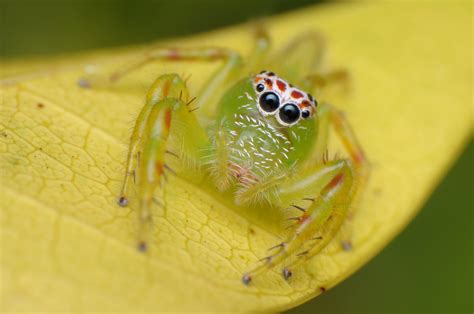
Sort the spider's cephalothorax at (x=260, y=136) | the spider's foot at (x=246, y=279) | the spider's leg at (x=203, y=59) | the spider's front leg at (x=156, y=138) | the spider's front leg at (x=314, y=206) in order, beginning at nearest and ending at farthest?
the spider's foot at (x=246, y=279), the spider's front leg at (x=156, y=138), the spider's front leg at (x=314, y=206), the spider's cephalothorax at (x=260, y=136), the spider's leg at (x=203, y=59)

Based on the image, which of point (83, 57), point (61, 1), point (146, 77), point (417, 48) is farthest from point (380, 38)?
point (61, 1)

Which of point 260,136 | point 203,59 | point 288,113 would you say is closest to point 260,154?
point 260,136

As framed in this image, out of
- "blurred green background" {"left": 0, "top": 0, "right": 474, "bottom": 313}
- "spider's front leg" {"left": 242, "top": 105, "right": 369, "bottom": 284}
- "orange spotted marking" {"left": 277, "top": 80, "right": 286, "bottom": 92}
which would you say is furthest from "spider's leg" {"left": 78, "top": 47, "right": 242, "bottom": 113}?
"blurred green background" {"left": 0, "top": 0, "right": 474, "bottom": 313}

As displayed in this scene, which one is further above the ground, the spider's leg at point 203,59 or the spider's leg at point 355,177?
the spider's leg at point 203,59

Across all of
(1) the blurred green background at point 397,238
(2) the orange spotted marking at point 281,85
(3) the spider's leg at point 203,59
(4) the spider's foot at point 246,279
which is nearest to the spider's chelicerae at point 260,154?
(2) the orange spotted marking at point 281,85

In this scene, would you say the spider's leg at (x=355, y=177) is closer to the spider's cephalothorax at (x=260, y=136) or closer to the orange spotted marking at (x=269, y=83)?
the spider's cephalothorax at (x=260, y=136)

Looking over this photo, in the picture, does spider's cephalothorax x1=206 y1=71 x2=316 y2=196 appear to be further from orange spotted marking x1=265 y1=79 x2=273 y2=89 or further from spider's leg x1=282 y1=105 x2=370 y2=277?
spider's leg x1=282 y1=105 x2=370 y2=277

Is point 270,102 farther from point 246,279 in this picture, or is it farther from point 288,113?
point 246,279
